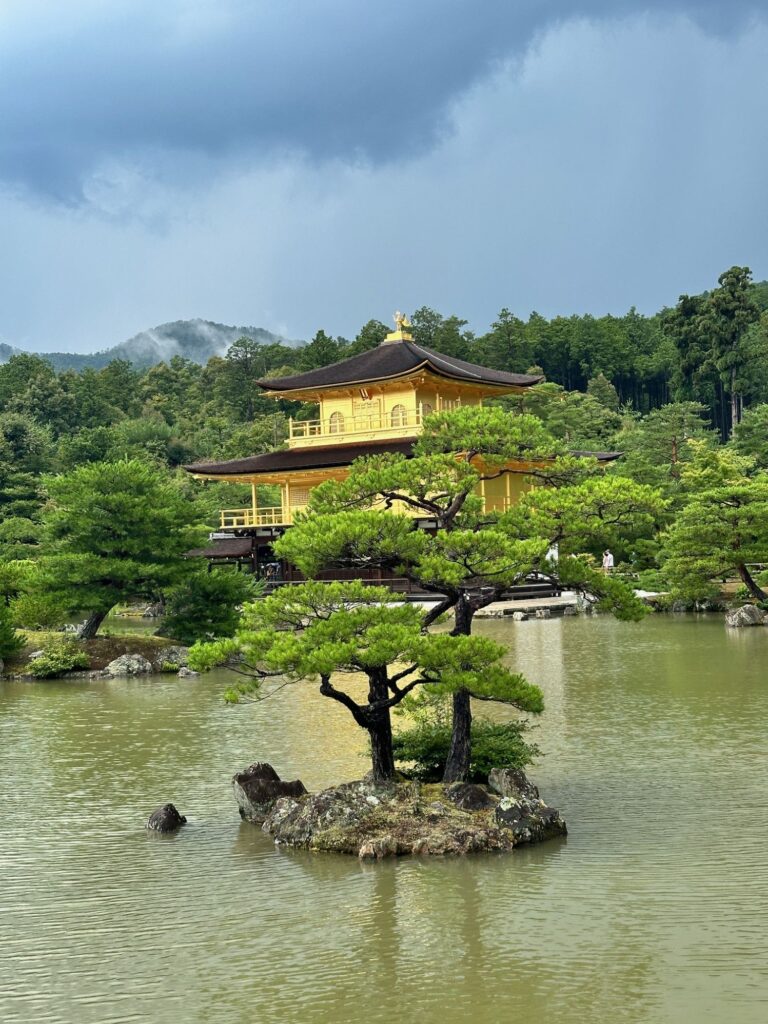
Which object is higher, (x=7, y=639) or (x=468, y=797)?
(x=7, y=639)

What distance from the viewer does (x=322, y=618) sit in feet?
31.3

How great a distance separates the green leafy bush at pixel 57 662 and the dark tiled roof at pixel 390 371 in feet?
51.7

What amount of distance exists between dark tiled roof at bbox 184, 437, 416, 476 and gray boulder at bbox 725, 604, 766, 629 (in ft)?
36.7

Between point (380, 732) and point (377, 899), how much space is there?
7.00 ft

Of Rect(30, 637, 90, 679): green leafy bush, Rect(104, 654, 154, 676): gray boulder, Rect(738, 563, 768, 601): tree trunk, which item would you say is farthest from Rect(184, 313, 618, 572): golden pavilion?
Rect(30, 637, 90, 679): green leafy bush

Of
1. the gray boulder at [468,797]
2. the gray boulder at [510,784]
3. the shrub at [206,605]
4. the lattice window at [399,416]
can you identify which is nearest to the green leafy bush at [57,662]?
the shrub at [206,605]

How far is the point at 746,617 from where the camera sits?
1040 inches

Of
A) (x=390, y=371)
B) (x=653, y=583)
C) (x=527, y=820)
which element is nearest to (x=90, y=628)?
(x=653, y=583)

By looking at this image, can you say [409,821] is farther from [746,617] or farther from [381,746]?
[746,617]

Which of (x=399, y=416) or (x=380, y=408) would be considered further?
(x=380, y=408)

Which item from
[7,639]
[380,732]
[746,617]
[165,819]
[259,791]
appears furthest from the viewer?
[746,617]

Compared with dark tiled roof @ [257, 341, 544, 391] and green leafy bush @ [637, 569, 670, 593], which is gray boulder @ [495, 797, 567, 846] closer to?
green leafy bush @ [637, 569, 670, 593]

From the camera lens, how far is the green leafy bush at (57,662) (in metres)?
20.8

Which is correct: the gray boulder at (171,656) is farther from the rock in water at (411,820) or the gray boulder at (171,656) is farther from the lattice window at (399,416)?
the lattice window at (399,416)
